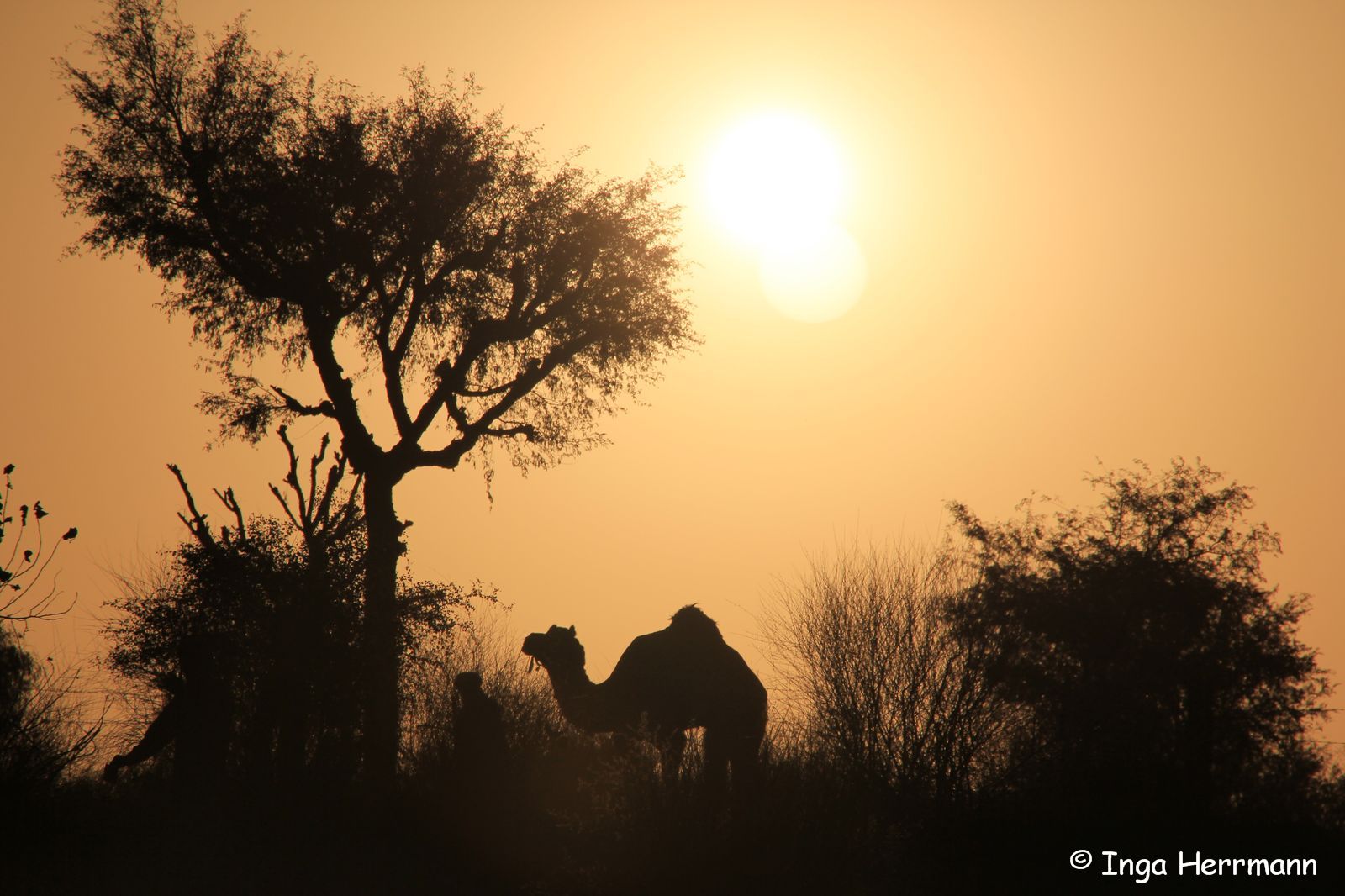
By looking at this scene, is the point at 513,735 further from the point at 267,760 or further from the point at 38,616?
the point at 38,616

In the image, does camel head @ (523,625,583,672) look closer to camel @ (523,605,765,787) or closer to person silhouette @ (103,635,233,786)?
camel @ (523,605,765,787)

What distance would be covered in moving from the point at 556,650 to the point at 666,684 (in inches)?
73.1

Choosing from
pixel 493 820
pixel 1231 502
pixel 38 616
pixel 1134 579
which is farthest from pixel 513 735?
pixel 1231 502

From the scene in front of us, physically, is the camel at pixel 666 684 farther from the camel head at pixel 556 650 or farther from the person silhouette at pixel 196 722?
the person silhouette at pixel 196 722

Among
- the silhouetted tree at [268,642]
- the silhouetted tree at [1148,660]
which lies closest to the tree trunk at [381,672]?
the silhouetted tree at [268,642]

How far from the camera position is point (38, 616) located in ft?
47.2

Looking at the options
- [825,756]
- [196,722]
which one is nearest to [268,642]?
[196,722]

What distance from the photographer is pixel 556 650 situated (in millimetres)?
20578

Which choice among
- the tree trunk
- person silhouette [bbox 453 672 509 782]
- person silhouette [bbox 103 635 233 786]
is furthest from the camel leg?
person silhouette [bbox 103 635 233 786]

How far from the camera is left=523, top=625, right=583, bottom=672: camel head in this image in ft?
67.2

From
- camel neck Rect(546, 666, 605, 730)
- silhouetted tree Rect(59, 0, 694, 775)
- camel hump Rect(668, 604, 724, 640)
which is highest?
silhouetted tree Rect(59, 0, 694, 775)

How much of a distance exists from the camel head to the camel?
→ 13 mm

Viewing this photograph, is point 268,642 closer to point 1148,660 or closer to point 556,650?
point 556,650

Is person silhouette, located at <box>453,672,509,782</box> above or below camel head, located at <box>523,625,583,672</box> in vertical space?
below
